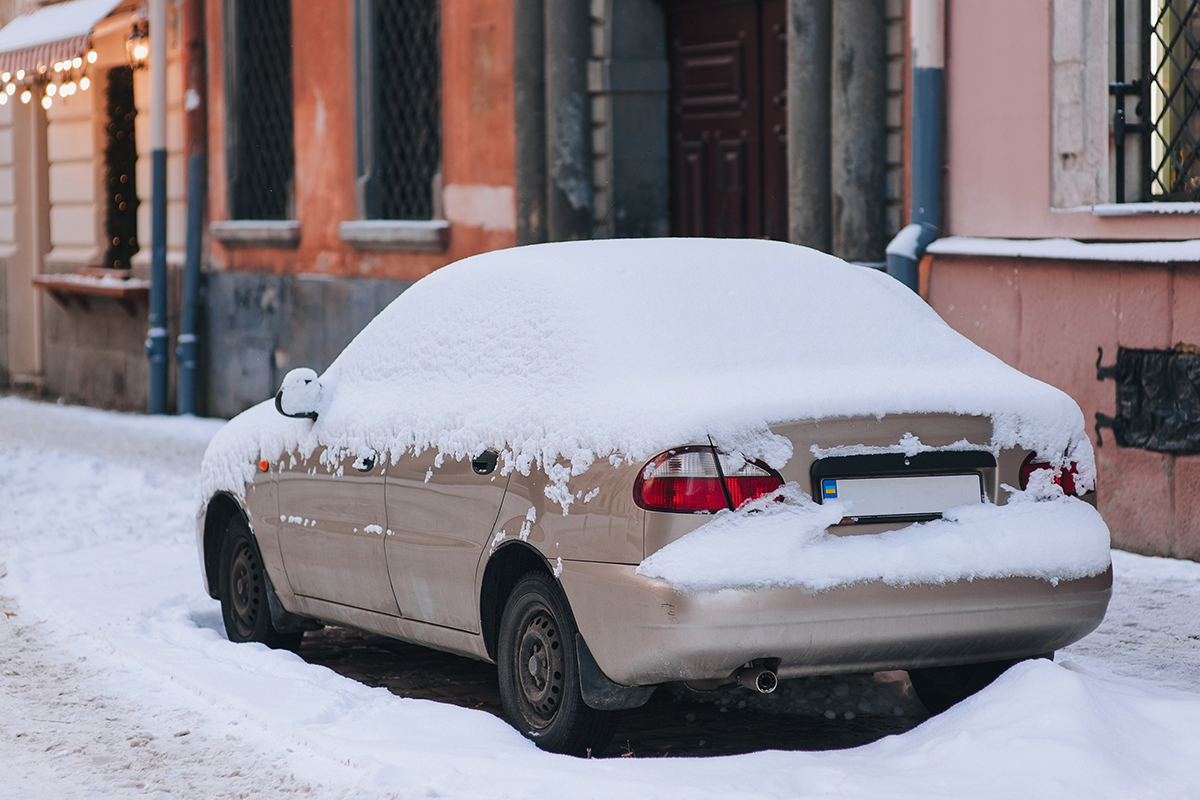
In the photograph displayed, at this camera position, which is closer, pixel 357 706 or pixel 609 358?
pixel 609 358

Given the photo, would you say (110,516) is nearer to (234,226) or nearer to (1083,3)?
(1083,3)

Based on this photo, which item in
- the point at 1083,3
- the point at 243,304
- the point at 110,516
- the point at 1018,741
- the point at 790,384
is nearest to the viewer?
the point at 1018,741

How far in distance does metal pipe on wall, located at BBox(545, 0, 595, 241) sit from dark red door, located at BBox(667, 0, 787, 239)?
0.66 metres

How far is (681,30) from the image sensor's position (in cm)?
1340

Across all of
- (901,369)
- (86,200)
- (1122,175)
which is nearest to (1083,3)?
(1122,175)

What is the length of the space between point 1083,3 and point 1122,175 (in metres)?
0.89

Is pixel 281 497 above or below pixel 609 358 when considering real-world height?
below

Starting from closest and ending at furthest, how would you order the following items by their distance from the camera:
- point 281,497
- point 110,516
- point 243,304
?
1. point 281,497
2. point 110,516
3. point 243,304

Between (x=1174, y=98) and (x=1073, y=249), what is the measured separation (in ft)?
3.01

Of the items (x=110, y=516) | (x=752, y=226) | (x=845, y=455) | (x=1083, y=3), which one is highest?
(x=1083, y=3)

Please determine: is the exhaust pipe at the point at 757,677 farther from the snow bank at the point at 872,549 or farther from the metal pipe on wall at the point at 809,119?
the metal pipe on wall at the point at 809,119

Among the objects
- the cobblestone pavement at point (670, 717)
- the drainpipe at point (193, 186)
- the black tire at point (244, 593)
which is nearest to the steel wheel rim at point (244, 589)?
the black tire at point (244, 593)

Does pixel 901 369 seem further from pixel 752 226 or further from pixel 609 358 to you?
pixel 752 226

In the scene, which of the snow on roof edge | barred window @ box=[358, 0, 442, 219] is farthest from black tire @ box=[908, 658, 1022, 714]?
the snow on roof edge
